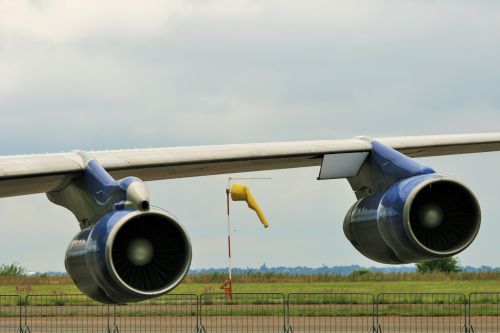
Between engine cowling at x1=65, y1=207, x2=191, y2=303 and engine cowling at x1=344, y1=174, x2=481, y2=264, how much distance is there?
10.6 ft

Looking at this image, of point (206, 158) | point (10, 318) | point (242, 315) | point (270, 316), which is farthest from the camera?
point (10, 318)

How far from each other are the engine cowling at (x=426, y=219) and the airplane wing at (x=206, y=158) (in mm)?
1333

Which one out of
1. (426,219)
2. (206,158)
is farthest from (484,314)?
(206,158)

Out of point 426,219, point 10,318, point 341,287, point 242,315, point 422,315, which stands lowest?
point 426,219

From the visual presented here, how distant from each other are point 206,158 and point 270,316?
2459cm

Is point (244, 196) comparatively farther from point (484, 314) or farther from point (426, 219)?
point (426, 219)

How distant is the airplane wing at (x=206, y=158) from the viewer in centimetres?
1331

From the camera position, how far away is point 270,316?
127 feet

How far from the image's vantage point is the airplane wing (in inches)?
524

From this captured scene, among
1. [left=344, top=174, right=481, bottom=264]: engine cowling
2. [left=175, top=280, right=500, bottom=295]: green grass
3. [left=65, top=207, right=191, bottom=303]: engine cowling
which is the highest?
[left=175, top=280, right=500, bottom=295]: green grass

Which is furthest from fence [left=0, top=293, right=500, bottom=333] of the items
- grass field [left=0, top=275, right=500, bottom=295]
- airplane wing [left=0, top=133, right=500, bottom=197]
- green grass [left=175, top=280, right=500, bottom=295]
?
airplane wing [left=0, top=133, right=500, bottom=197]

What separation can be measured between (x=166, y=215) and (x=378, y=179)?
13.6ft

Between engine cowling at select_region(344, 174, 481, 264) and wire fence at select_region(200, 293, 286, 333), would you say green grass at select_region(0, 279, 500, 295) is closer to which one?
wire fence at select_region(200, 293, 286, 333)

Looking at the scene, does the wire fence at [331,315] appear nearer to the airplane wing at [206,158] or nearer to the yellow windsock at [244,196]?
the yellow windsock at [244,196]
